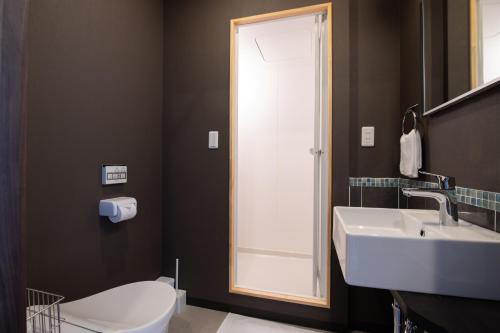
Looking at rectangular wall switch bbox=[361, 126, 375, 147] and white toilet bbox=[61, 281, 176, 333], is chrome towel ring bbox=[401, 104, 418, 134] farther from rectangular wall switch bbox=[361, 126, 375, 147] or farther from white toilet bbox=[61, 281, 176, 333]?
white toilet bbox=[61, 281, 176, 333]

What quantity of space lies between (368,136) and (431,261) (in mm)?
1012

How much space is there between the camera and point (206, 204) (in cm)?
176

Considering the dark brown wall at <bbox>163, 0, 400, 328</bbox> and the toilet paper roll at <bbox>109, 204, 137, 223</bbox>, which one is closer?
the toilet paper roll at <bbox>109, 204, 137, 223</bbox>

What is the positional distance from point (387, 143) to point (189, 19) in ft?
5.66

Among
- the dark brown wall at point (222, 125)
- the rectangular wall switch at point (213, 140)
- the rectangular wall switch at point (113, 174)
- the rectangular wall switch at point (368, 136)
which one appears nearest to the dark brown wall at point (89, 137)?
the rectangular wall switch at point (113, 174)

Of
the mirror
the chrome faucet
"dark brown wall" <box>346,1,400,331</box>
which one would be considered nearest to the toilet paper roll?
"dark brown wall" <box>346,1,400,331</box>

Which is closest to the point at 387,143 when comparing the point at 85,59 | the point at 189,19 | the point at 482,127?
the point at 482,127

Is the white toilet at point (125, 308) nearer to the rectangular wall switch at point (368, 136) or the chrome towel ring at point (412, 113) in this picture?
the rectangular wall switch at point (368, 136)

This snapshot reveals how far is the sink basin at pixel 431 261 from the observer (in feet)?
1.99

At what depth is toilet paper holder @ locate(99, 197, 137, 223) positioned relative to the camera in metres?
1.30

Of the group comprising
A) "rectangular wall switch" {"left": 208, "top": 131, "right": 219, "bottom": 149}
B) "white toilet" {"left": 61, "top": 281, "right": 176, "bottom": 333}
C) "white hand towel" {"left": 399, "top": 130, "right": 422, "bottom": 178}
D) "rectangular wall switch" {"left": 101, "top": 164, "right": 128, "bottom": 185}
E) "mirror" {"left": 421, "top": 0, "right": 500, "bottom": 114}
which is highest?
"mirror" {"left": 421, "top": 0, "right": 500, "bottom": 114}

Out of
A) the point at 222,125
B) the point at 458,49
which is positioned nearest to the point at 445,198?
the point at 458,49

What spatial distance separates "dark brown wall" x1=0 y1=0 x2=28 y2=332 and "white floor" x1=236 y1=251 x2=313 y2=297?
1633 mm

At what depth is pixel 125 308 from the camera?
3.72 feet
